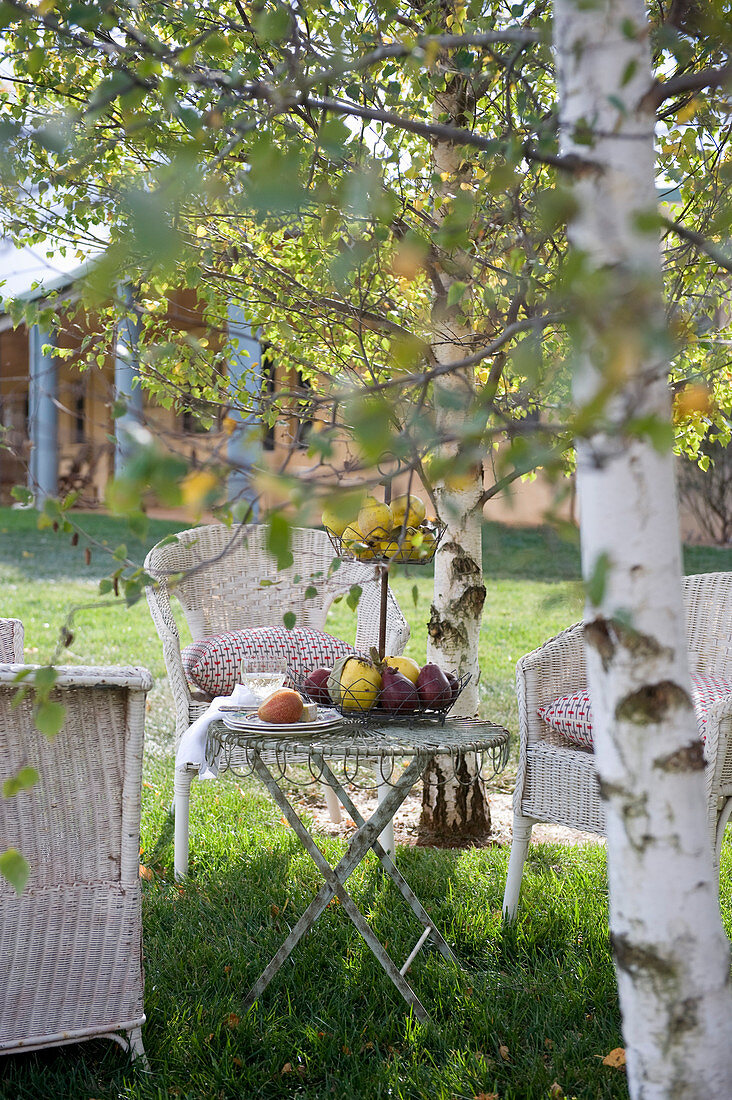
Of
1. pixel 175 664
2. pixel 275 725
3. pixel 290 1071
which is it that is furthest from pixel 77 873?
pixel 175 664

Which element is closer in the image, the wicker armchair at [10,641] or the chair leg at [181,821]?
the wicker armchair at [10,641]

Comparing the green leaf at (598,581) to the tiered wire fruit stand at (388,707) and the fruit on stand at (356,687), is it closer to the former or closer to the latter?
the tiered wire fruit stand at (388,707)

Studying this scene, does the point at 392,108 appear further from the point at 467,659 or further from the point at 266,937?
the point at 266,937

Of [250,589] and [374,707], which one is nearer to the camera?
[374,707]

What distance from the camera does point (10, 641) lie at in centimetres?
295

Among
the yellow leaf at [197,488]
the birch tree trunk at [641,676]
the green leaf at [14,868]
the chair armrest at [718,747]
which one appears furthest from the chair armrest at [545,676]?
the yellow leaf at [197,488]

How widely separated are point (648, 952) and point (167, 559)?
298 cm

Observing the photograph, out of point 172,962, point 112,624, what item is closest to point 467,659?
point 172,962

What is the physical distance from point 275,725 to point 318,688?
0.21 metres

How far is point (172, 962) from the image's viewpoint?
254 centimetres

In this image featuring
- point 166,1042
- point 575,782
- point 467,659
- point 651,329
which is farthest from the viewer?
point 467,659

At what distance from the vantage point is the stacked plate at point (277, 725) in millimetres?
2314

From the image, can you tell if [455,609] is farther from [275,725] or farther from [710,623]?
[275,725]

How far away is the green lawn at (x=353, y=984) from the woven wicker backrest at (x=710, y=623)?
0.70 meters
